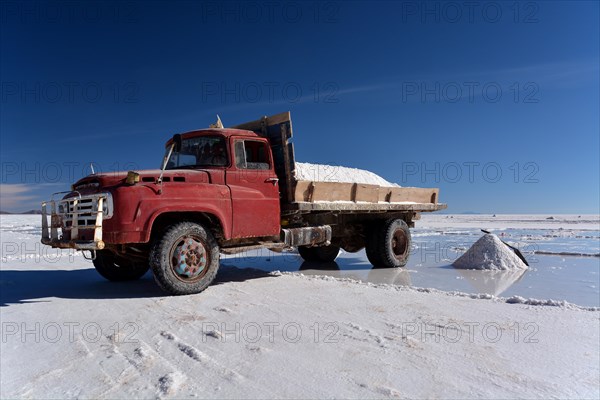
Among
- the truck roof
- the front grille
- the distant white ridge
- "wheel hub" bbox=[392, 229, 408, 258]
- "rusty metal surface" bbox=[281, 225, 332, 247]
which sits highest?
the truck roof

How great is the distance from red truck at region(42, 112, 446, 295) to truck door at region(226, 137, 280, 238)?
0.02 metres

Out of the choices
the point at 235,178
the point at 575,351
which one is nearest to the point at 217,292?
the point at 235,178

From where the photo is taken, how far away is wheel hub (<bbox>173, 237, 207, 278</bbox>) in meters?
5.42

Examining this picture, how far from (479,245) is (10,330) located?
8181 millimetres

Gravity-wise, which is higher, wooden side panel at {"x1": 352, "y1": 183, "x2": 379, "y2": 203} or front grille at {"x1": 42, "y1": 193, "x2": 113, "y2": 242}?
wooden side panel at {"x1": 352, "y1": 183, "x2": 379, "y2": 203}

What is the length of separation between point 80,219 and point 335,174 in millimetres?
6643

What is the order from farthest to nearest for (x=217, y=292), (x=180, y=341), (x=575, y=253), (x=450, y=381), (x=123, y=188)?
1. (x=575, y=253)
2. (x=217, y=292)
3. (x=123, y=188)
4. (x=180, y=341)
5. (x=450, y=381)

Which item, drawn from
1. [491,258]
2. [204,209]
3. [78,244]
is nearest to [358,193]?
[491,258]

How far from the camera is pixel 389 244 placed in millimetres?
8578

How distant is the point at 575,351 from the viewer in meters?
3.26

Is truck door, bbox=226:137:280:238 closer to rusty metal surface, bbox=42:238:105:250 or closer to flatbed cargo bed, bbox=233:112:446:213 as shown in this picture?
flatbed cargo bed, bbox=233:112:446:213

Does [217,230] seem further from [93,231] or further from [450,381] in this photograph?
[450,381]

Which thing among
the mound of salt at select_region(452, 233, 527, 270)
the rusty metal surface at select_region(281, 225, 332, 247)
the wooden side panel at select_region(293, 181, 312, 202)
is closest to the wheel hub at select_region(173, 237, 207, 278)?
the rusty metal surface at select_region(281, 225, 332, 247)

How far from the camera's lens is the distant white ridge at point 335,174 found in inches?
392
